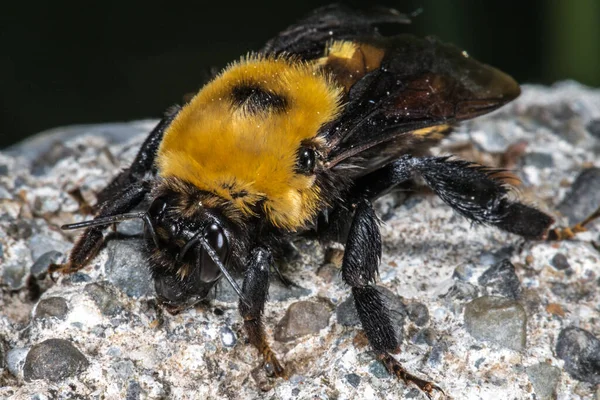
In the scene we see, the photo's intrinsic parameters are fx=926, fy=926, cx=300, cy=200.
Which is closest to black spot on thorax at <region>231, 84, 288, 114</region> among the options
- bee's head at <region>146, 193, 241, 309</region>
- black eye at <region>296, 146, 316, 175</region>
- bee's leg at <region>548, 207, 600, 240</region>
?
black eye at <region>296, 146, 316, 175</region>

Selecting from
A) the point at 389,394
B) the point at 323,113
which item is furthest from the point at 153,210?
the point at 389,394

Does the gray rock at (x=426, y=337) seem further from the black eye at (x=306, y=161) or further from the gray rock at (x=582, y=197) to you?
the gray rock at (x=582, y=197)

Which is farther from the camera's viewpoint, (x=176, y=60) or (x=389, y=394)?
(x=176, y=60)

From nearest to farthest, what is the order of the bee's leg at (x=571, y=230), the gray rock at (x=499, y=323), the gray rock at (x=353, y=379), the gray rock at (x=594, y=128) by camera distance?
1. the gray rock at (x=353, y=379)
2. the gray rock at (x=499, y=323)
3. the bee's leg at (x=571, y=230)
4. the gray rock at (x=594, y=128)

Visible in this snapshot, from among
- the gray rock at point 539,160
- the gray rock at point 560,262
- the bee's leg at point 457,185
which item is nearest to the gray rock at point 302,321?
the bee's leg at point 457,185

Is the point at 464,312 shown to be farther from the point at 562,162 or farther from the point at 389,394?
the point at 562,162
